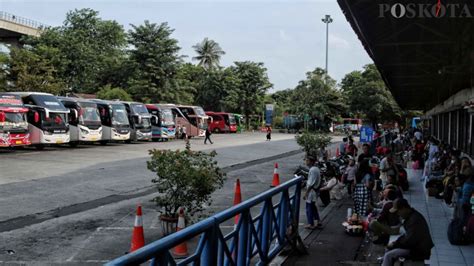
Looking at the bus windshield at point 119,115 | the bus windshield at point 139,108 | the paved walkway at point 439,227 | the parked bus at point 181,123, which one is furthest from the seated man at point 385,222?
the parked bus at point 181,123

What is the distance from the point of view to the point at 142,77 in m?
50.9

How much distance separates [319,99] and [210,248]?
187 ft

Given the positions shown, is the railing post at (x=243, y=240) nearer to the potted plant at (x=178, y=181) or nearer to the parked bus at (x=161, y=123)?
the potted plant at (x=178, y=181)

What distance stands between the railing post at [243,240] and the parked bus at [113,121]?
2825cm

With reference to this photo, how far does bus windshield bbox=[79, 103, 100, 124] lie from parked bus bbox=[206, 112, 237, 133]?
99.6 ft

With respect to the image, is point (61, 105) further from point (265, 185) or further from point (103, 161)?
point (265, 185)

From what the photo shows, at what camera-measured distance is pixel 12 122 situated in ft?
77.0

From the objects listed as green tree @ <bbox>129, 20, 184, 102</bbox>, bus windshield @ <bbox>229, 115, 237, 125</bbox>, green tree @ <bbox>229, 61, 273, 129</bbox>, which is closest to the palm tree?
green tree @ <bbox>229, 61, 273, 129</bbox>

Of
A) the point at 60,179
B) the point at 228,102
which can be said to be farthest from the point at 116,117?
the point at 228,102

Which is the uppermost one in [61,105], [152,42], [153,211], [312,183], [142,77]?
[152,42]

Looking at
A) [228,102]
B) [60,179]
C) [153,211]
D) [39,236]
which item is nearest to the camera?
[39,236]

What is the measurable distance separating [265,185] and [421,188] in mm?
4766

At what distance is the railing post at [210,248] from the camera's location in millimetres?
3764

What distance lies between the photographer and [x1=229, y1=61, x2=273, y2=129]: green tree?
6638 centimetres
